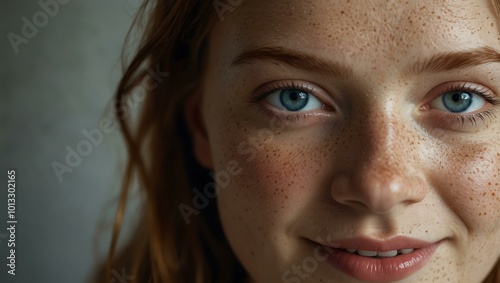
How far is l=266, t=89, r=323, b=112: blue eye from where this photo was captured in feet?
3.26

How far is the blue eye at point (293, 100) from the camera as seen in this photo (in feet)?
3.26

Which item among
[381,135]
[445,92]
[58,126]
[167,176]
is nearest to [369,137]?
[381,135]

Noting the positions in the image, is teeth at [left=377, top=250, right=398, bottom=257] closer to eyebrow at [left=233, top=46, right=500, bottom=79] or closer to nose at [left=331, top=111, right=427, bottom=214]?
nose at [left=331, top=111, right=427, bottom=214]

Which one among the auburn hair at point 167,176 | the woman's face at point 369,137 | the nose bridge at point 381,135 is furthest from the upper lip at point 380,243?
the auburn hair at point 167,176

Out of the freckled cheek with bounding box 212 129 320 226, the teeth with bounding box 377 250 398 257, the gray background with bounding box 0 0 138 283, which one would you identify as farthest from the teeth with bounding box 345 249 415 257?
the gray background with bounding box 0 0 138 283

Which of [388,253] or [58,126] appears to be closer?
[388,253]

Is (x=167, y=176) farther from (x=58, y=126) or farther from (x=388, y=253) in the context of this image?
(x=58, y=126)

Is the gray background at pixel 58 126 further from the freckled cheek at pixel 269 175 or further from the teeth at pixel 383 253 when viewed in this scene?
the teeth at pixel 383 253

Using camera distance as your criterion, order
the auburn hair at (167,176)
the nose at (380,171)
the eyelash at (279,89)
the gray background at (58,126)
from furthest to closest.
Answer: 1. the gray background at (58,126)
2. the auburn hair at (167,176)
3. the eyelash at (279,89)
4. the nose at (380,171)

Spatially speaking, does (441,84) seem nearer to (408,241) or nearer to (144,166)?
(408,241)

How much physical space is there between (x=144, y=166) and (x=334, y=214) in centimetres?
50

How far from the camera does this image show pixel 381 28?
91 cm

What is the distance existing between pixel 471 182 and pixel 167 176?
0.60m

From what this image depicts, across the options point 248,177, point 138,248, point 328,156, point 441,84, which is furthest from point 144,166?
point 441,84
